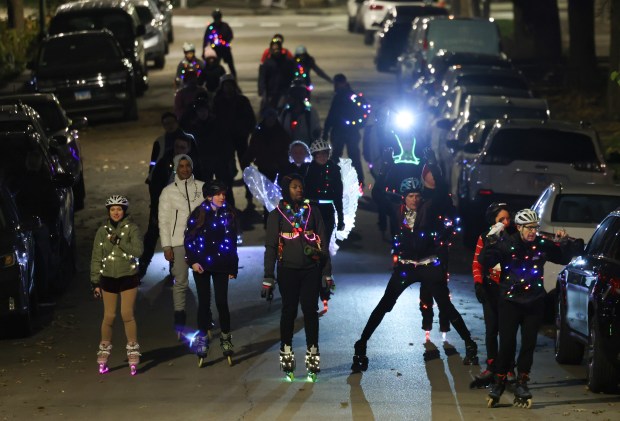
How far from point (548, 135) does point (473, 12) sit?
28.2 metres

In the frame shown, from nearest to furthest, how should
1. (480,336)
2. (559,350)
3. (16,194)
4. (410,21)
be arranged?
(559,350)
(480,336)
(16,194)
(410,21)

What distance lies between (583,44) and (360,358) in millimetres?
21158

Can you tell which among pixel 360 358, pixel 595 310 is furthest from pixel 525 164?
pixel 595 310

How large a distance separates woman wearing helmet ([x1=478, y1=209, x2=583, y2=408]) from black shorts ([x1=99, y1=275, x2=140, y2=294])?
295 cm

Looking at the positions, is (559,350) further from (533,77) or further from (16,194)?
(533,77)

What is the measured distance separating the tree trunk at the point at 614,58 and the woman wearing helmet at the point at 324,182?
14081mm

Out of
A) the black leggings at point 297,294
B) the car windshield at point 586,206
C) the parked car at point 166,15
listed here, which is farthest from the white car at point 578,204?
the parked car at point 166,15

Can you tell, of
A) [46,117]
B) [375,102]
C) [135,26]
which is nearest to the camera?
[46,117]

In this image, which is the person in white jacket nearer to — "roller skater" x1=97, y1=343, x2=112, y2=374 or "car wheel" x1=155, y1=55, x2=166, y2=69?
"roller skater" x1=97, y1=343, x2=112, y2=374

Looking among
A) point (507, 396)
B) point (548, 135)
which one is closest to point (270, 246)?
point (507, 396)

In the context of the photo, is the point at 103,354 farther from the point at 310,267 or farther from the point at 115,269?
the point at 310,267

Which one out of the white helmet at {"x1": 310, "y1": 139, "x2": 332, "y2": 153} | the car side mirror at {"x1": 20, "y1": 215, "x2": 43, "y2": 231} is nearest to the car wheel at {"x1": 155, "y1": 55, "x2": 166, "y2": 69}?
the car side mirror at {"x1": 20, "y1": 215, "x2": 43, "y2": 231}

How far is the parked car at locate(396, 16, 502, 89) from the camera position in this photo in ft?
101

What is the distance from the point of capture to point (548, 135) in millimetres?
18047
